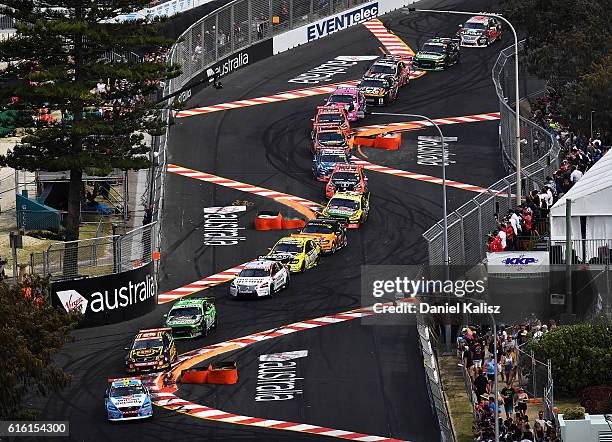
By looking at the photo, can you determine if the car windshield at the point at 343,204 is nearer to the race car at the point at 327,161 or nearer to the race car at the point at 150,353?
the race car at the point at 327,161

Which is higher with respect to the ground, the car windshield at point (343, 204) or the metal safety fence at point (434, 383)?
the car windshield at point (343, 204)

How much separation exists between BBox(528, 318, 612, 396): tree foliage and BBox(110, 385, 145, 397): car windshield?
41.6 feet

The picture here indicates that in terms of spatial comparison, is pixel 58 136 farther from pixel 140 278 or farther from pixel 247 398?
pixel 247 398

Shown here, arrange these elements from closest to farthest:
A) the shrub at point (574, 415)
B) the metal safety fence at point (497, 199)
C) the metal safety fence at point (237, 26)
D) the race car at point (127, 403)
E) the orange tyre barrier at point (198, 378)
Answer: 1. the shrub at point (574, 415)
2. the race car at point (127, 403)
3. the orange tyre barrier at point (198, 378)
4. the metal safety fence at point (497, 199)
5. the metal safety fence at point (237, 26)

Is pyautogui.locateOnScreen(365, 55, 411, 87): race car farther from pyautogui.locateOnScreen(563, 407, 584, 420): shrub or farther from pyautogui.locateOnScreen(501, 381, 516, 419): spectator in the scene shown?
pyautogui.locateOnScreen(563, 407, 584, 420): shrub

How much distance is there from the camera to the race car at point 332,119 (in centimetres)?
8644

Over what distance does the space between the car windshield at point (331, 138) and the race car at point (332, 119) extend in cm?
76

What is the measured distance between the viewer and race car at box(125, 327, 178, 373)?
61531 millimetres

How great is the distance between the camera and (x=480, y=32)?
10319 centimetres

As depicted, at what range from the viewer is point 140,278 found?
69438 millimetres

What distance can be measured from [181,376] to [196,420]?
4.27 meters

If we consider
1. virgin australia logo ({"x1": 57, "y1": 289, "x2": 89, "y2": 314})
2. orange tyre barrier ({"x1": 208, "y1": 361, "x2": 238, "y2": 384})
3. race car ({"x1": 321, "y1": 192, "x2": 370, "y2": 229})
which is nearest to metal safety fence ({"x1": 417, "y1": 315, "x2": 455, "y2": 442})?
orange tyre barrier ({"x1": 208, "y1": 361, "x2": 238, "y2": 384})

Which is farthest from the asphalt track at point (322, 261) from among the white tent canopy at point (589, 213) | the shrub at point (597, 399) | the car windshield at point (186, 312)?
the white tent canopy at point (589, 213)

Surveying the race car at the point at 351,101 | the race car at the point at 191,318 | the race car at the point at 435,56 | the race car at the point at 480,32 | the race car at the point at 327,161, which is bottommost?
the race car at the point at 191,318
